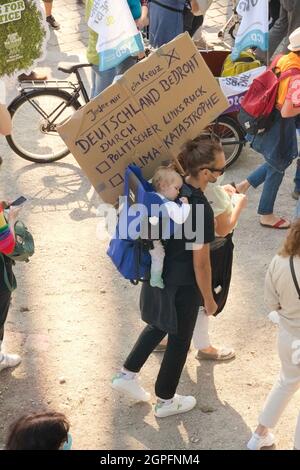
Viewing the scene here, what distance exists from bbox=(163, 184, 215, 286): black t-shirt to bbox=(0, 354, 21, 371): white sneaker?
125cm

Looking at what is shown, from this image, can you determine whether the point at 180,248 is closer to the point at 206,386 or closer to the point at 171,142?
the point at 171,142

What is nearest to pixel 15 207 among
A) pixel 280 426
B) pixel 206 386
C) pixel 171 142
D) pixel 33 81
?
pixel 171 142

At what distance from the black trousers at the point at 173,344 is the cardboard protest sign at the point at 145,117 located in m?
0.61

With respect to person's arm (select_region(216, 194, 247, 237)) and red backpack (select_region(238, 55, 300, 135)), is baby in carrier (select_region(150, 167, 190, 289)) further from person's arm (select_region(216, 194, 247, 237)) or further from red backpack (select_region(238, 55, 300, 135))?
red backpack (select_region(238, 55, 300, 135))

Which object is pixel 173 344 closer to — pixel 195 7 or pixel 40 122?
pixel 40 122

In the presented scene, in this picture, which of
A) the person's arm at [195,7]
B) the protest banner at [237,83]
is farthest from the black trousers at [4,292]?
the person's arm at [195,7]

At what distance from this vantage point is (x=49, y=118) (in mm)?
6371

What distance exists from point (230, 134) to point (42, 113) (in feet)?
5.31

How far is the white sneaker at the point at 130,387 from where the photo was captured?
4.03 metres

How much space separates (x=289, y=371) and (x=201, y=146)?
117 cm

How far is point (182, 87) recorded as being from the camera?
3.71 m

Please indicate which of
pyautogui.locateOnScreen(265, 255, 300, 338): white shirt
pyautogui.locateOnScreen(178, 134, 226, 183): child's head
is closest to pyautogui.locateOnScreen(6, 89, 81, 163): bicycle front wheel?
pyautogui.locateOnScreen(178, 134, 226, 183): child's head

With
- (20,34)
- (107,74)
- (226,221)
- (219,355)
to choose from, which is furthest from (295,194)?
(20,34)

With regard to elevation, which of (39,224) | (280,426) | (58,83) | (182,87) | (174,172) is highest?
(182,87)
